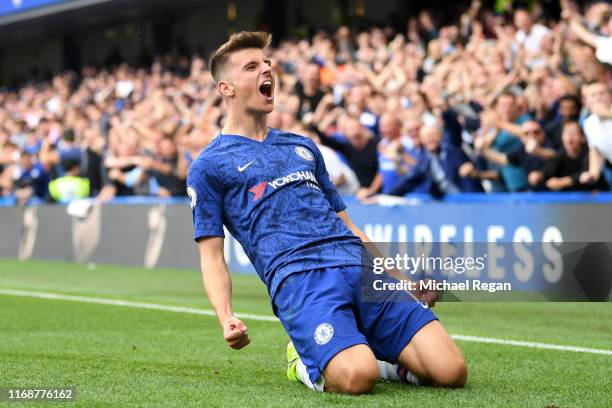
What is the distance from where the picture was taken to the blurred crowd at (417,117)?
495 inches

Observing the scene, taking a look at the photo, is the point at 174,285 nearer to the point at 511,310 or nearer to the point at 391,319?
the point at 511,310

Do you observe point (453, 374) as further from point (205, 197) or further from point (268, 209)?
point (205, 197)

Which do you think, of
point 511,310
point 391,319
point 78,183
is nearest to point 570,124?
point 511,310

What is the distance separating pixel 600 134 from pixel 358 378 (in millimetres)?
6589

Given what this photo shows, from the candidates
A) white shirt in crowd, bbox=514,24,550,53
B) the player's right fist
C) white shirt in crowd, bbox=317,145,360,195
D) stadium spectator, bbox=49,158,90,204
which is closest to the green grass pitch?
the player's right fist

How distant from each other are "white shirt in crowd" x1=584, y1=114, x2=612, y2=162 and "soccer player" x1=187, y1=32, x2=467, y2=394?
5.77 meters

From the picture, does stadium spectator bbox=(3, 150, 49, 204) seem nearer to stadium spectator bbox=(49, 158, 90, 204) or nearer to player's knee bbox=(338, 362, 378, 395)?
stadium spectator bbox=(49, 158, 90, 204)

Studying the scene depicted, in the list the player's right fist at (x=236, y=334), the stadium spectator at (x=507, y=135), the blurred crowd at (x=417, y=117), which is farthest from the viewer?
the stadium spectator at (x=507, y=135)

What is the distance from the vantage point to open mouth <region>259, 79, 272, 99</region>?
6.41 meters

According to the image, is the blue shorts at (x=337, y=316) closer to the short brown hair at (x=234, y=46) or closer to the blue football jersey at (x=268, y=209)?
the blue football jersey at (x=268, y=209)

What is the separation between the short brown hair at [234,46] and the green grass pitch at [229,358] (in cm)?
173

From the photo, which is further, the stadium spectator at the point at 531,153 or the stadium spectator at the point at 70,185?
the stadium spectator at the point at 70,185

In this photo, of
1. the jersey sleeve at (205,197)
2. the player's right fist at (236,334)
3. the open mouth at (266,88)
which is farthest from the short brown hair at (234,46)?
the player's right fist at (236,334)

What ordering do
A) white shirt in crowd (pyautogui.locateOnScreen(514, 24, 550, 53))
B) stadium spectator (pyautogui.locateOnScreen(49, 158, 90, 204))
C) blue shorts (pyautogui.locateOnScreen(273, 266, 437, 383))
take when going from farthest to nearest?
stadium spectator (pyautogui.locateOnScreen(49, 158, 90, 204)) < white shirt in crowd (pyautogui.locateOnScreen(514, 24, 550, 53)) < blue shorts (pyautogui.locateOnScreen(273, 266, 437, 383))
